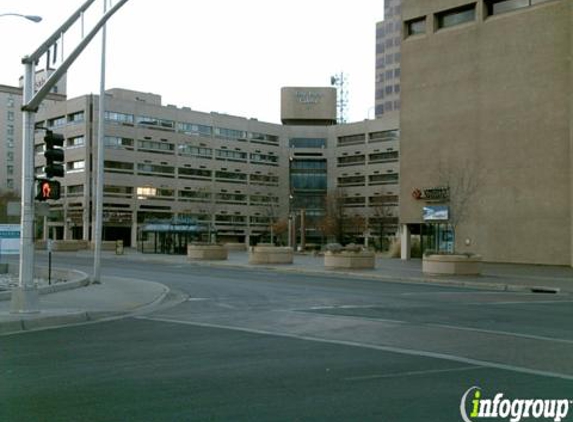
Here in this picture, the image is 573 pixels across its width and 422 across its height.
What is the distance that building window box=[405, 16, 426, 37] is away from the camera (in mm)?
47688

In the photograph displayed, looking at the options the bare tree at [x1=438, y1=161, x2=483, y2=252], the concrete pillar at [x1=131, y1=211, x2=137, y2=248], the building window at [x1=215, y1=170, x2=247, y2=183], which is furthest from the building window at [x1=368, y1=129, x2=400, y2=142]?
the bare tree at [x1=438, y1=161, x2=483, y2=252]

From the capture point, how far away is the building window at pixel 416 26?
47688mm

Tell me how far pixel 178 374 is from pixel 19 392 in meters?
1.87

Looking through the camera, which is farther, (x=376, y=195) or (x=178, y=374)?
(x=376, y=195)

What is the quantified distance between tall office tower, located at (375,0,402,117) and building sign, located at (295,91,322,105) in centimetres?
1434

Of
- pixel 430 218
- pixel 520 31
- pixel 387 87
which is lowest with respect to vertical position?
pixel 430 218

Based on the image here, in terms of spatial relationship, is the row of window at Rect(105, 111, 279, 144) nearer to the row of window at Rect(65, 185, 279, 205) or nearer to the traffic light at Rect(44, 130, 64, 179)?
the row of window at Rect(65, 185, 279, 205)

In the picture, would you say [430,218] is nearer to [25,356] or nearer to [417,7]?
[417,7]

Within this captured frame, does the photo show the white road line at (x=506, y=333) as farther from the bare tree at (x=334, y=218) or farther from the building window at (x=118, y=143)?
the building window at (x=118, y=143)

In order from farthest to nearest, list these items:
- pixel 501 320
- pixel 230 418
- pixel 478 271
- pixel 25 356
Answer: pixel 478 271 → pixel 501 320 → pixel 25 356 → pixel 230 418

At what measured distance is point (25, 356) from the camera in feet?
32.5

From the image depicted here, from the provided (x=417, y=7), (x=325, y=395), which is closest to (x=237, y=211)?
(x=417, y=7)

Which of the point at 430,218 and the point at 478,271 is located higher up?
the point at 430,218

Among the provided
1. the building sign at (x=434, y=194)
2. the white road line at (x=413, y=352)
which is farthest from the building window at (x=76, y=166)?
the white road line at (x=413, y=352)
